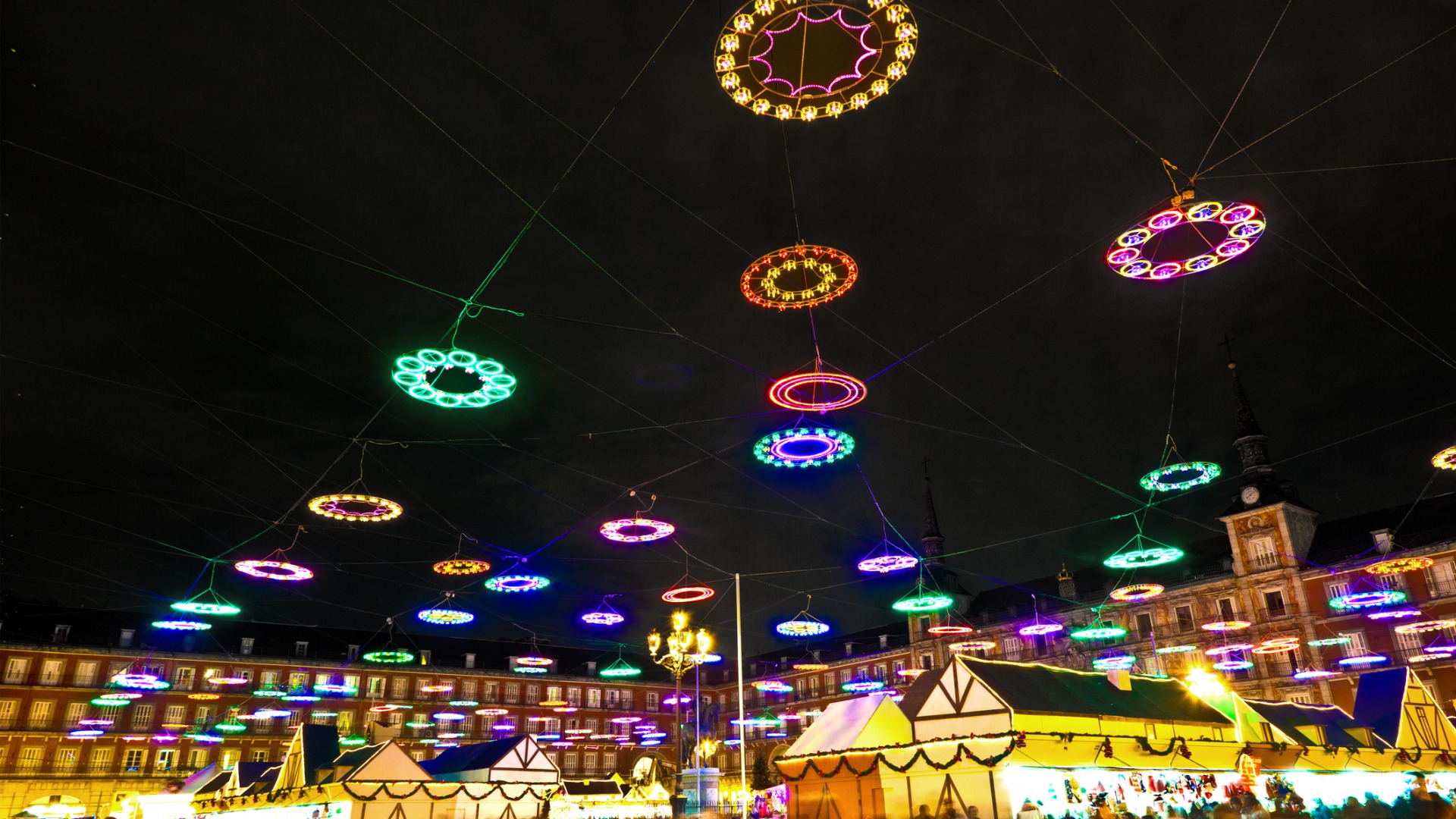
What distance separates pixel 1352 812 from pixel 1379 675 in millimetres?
17965

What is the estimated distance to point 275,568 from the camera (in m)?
24.3

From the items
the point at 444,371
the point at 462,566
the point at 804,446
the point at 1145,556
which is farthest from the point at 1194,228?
the point at 462,566

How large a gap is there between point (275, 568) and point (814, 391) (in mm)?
15978

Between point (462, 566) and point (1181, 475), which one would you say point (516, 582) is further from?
point (1181, 475)

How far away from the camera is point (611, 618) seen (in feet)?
124

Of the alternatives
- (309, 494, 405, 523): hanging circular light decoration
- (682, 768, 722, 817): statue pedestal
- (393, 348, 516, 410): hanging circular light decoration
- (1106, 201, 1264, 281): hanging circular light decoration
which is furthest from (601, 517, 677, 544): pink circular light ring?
(682, 768, 722, 817): statue pedestal

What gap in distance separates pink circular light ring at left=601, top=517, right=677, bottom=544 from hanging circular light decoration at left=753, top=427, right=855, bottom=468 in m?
4.55

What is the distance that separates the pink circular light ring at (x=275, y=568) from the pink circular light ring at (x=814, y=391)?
14.4m

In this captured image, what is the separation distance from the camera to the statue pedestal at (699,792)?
36000mm

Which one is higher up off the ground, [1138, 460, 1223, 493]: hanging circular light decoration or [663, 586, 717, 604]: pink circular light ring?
[1138, 460, 1223, 493]: hanging circular light decoration

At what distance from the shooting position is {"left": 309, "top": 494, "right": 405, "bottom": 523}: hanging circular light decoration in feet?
69.1

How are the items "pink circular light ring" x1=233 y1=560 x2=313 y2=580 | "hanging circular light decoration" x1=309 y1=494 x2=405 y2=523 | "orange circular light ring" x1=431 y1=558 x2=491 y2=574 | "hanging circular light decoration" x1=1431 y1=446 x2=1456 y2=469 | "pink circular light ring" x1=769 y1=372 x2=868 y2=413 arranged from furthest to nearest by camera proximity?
"orange circular light ring" x1=431 y1=558 x2=491 y2=574 < "pink circular light ring" x1=233 y1=560 x2=313 y2=580 < "hanging circular light decoration" x1=309 y1=494 x2=405 y2=523 < "hanging circular light decoration" x1=1431 y1=446 x2=1456 y2=469 < "pink circular light ring" x1=769 y1=372 x2=868 y2=413

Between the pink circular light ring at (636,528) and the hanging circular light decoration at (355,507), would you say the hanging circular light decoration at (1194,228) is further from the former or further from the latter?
the hanging circular light decoration at (355,507)

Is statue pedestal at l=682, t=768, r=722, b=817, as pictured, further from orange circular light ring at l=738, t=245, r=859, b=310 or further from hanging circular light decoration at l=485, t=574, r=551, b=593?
orange circular light ring at l=738, t=245, r=859, b=310
